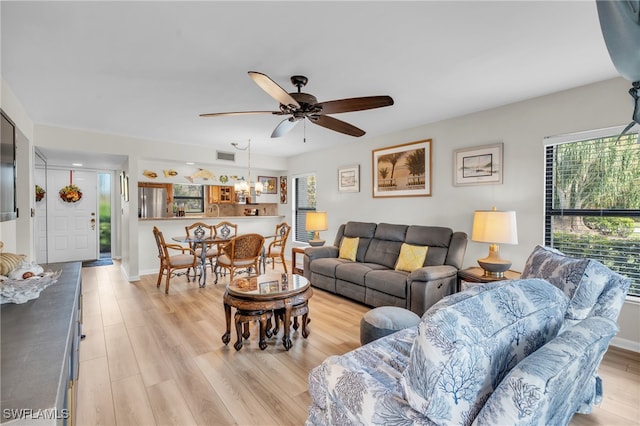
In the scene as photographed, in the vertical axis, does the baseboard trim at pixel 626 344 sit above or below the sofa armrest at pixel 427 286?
below

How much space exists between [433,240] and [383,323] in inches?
75.8

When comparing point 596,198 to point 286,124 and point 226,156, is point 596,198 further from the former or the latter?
point 226,156

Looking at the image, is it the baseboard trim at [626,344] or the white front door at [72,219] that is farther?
the white front door at [72,219]

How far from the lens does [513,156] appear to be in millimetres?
3402

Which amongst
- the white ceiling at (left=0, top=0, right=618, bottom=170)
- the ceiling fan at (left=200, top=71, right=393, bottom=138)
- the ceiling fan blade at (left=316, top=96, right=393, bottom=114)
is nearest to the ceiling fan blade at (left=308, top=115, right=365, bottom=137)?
the ceiling fan at (left=200, top=71, right=393, bottom=138)

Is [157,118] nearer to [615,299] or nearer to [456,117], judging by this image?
[456,117]

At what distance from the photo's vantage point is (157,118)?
394cm

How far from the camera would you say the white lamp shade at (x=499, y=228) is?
2973 mm

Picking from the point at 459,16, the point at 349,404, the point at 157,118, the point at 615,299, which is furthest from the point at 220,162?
the point at 615,299

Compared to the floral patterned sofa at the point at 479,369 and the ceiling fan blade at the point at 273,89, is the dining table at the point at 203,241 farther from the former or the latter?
the floral patterned sofa at the point at 479,369

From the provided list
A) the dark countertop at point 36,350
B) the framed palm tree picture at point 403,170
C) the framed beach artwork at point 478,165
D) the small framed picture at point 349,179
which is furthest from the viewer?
the small framed picture at point 349,179

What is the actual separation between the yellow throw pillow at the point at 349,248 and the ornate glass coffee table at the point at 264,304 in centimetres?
174

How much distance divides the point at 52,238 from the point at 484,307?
27.4 ft

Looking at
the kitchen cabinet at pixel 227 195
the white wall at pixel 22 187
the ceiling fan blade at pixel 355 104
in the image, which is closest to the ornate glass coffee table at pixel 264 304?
the ceiling fan blade at pixel 355 104
